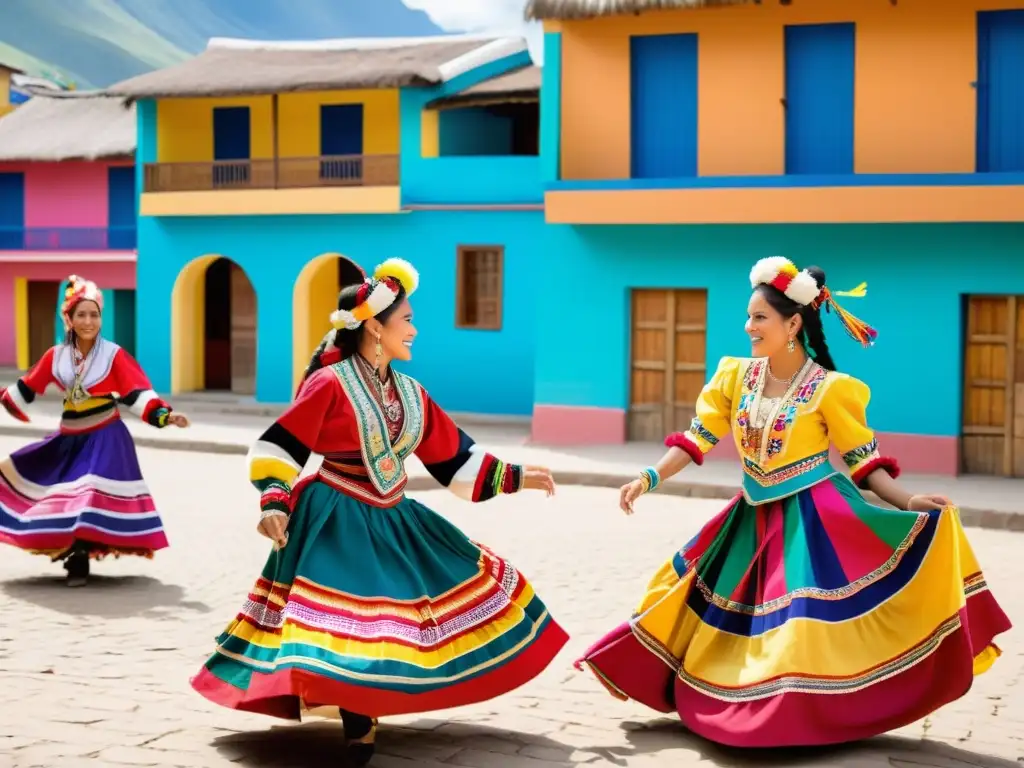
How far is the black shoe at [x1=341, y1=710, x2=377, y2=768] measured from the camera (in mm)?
5793

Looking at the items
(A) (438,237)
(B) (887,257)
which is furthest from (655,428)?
(A) (438,237)

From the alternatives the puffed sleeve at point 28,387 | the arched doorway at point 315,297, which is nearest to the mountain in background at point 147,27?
the arched doorway at point 315,297

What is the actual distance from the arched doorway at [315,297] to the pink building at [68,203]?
547 cm

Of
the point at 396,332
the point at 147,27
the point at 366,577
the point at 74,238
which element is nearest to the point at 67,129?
the point at 74,238

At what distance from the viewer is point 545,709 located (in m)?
6.73

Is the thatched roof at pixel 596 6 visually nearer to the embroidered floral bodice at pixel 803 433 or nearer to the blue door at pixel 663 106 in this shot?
the blue door at pixel 663 106

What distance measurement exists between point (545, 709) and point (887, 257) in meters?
11.6

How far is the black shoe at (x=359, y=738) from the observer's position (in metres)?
5.79

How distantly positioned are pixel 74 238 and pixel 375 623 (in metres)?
26.4

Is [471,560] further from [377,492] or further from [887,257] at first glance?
[887,257]

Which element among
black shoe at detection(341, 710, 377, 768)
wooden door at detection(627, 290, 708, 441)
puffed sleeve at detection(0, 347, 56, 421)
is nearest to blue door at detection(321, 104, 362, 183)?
wooden door at detection(627, 290, 708, 441)

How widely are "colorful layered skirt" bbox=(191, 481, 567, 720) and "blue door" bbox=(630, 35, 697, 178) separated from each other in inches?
497

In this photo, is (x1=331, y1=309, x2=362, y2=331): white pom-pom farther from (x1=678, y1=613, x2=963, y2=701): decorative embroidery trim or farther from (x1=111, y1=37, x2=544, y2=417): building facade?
(x1=111, y1=37, x2=544, y2=417): building facade

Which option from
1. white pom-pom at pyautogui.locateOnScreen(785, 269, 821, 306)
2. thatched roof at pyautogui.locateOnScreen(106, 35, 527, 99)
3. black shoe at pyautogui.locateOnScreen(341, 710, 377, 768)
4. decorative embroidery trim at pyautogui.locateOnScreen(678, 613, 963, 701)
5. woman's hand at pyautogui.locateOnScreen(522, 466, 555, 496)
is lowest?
black shoe at pyautogui.locateOnScreen(341, 710, 377, 768)
